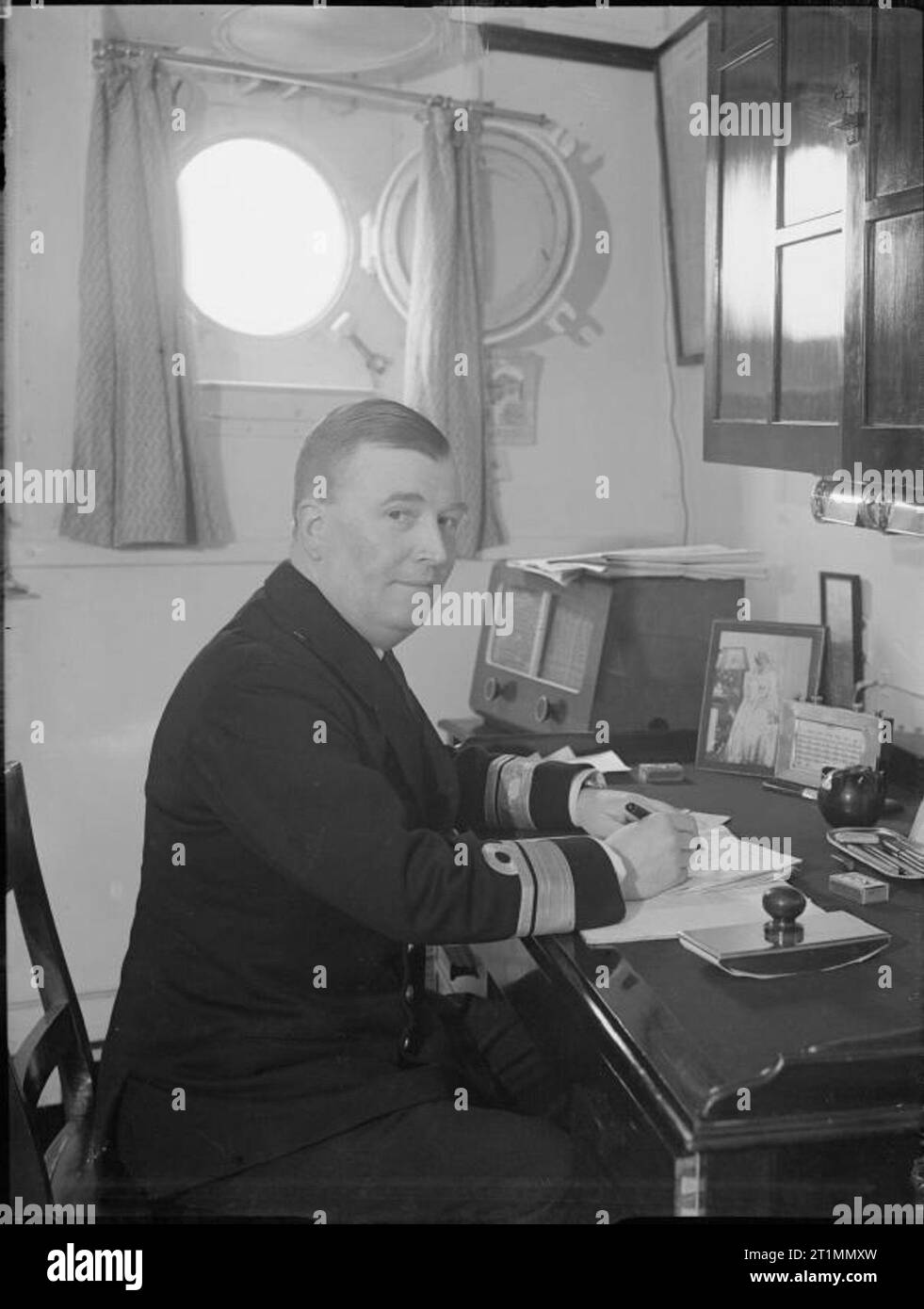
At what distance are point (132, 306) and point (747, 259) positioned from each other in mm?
1145

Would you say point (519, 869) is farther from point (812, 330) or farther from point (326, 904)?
point (812, 330)

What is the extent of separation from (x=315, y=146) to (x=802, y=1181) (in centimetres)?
208

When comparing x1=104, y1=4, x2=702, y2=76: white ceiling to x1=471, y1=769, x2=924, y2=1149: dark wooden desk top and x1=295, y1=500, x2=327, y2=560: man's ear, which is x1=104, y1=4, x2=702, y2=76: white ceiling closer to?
x1=295, y1=500, x2=327, y2=560: man's ear

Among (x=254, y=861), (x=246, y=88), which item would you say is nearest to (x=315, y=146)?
(x=246, y=88)

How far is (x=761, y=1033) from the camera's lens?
3.50ft

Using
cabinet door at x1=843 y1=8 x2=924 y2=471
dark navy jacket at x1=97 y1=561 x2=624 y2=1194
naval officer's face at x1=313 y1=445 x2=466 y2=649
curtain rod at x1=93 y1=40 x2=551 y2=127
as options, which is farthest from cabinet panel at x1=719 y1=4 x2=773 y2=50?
dark navy jacket at x1=97 y1=561 x2=624 y2=1194

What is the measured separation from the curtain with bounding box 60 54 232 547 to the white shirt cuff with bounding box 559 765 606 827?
3.29 ft

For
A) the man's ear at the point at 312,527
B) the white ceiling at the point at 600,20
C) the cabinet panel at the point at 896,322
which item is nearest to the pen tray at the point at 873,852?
the cabinet panel at the point at 896,322

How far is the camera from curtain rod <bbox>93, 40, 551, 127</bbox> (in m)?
2.16

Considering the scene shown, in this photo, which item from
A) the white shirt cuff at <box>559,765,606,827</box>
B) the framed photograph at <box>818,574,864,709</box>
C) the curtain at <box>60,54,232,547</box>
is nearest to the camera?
the white shirt cuff at <box>559,765,606,827</box>

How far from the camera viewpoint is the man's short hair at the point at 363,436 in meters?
1.47

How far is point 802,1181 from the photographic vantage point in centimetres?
104

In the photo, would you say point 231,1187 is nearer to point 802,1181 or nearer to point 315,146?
point 802,1181

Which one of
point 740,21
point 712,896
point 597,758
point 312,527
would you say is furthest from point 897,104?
point 597,758
